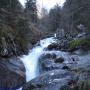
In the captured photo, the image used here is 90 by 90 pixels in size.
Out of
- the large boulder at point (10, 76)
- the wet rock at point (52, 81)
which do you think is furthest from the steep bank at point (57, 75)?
the large boulder at point (10, 76)

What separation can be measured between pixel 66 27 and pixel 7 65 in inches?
1711

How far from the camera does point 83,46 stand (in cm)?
3002

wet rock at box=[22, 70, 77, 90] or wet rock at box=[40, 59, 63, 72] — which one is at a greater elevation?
wet rock at box=[40, 59, 63, 72]

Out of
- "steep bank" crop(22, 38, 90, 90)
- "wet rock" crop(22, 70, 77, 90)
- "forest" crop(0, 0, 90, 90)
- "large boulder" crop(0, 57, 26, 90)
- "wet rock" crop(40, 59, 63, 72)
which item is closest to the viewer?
"steep bank" crop(22, 38, 90, 90)

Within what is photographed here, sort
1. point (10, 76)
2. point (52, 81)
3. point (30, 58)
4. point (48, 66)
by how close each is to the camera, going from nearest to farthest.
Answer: point (52, 81) → point (10, 76) → point (48, 66) → point (30, 58)

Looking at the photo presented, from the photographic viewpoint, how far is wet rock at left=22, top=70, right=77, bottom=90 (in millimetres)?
15023

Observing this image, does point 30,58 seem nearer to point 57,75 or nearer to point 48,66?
point 48,66

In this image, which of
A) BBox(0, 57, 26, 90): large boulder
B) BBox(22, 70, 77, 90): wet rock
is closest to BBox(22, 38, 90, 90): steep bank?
BBox(22, 70, 77, 90): wet rock

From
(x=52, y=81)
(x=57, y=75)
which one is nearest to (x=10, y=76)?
(x=57, y=75)

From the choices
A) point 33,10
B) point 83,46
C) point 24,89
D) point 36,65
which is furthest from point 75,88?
point 33,10

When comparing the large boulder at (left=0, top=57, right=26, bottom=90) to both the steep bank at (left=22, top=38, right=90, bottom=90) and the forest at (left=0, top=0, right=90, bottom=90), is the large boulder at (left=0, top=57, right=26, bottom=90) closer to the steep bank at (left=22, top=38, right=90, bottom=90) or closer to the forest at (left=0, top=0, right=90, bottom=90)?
the forest at (left=0, top=0, right=90, bottom=90)

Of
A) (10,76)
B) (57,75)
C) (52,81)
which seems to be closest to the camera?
(52,81)

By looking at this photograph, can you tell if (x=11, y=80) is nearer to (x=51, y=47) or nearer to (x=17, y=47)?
(x=17, y=47)

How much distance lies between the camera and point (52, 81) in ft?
51.6
